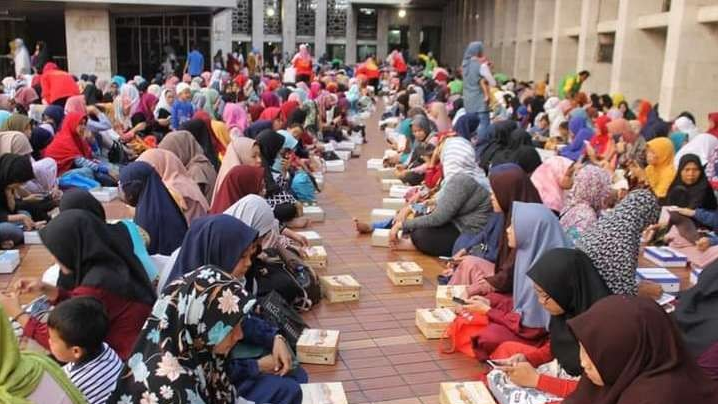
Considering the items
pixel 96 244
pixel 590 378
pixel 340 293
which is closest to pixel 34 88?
pixel 340 293

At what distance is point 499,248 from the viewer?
204 inches

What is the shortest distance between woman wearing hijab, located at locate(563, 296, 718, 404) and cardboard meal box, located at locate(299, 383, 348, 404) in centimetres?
147

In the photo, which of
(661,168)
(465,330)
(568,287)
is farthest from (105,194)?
(661,168)

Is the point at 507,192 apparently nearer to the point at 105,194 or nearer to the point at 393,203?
the point at 393,203

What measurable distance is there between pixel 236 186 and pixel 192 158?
2.07 meters

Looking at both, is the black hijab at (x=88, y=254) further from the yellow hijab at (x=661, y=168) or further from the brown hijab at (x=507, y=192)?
the yellow hijab at (x=661, y=168)

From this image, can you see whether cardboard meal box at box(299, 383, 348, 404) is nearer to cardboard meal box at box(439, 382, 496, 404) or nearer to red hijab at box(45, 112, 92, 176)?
cardboard meal box at box(439, 382, 496, 404)

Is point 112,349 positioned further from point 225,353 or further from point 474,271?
point 474,271

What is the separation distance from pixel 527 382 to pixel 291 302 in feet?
6.69

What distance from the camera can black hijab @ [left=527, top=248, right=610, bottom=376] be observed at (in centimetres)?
356

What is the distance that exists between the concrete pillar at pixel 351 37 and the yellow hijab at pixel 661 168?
110ft

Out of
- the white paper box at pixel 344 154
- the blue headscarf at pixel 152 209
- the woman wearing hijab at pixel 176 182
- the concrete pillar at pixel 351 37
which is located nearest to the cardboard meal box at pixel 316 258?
the woman wearing hijab at pixel 176 182

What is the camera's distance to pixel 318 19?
40.2 metres

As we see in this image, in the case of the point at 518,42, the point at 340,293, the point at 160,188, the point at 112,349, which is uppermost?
the point at 518,42
